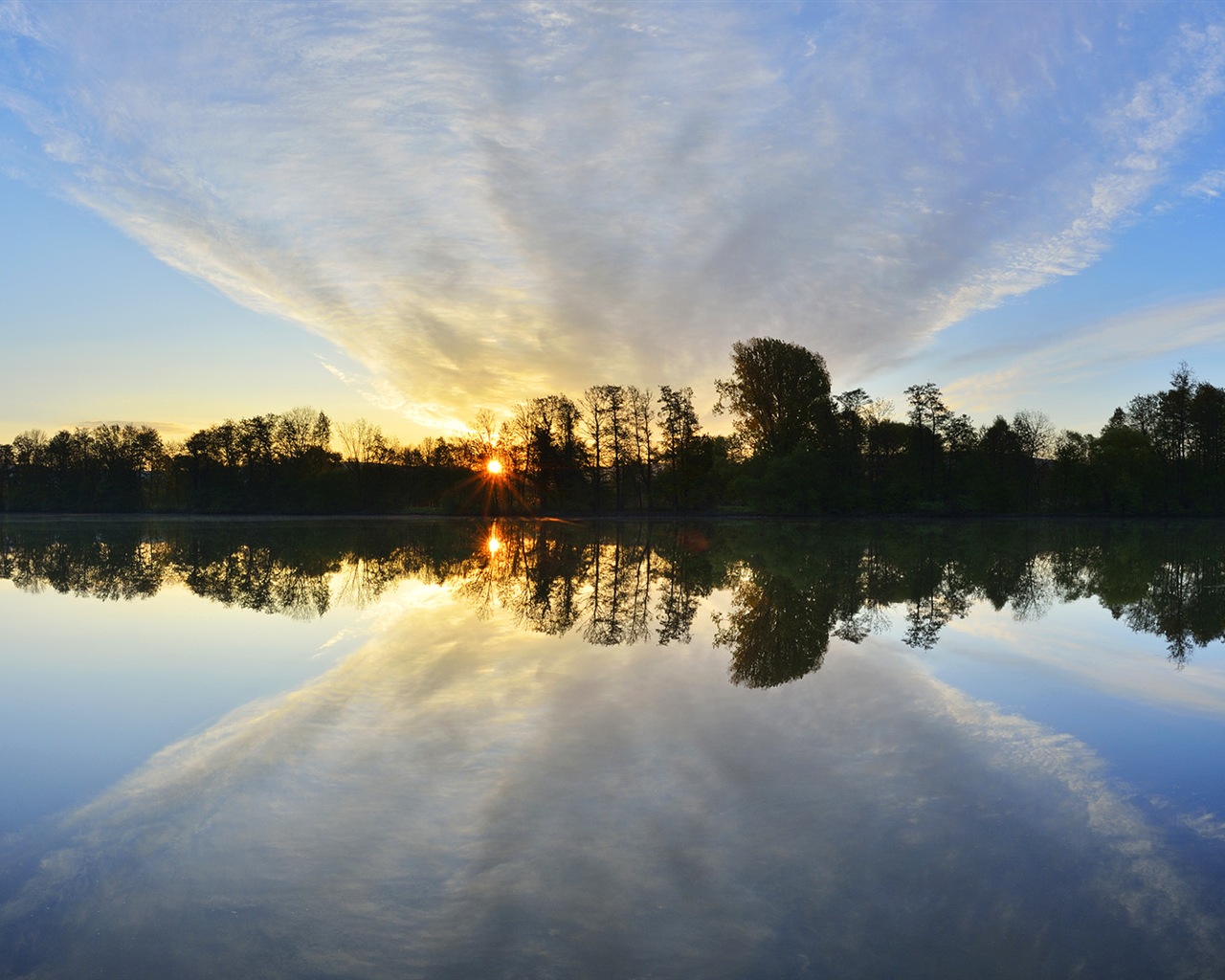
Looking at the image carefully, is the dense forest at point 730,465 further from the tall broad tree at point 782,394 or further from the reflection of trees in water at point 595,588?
the reflection of trees in water at point 595,588

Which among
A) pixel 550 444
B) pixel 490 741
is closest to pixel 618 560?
pixel 490 741

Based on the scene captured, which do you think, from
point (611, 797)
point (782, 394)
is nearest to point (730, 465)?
point (782, 394)

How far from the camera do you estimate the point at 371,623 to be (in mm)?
12867

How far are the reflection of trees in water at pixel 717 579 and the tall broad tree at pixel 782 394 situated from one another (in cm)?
2599

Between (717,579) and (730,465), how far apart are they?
166 ft

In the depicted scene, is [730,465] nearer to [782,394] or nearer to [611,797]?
[782,394]

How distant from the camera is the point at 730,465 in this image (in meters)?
69.6

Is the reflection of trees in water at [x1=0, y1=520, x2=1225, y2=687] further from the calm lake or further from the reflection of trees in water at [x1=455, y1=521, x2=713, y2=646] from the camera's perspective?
the calm lake

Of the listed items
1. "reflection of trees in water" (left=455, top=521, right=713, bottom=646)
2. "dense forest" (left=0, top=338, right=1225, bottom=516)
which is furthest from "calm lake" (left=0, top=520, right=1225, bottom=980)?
"dense forest" (left=0, top=338, right=1225, bottom=516)

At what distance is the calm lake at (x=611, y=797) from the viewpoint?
3.75m

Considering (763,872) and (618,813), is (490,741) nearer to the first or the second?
(618,813)

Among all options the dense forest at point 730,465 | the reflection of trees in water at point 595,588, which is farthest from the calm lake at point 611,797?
the dense forest at point 730,465

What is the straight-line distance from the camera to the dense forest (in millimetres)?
62719

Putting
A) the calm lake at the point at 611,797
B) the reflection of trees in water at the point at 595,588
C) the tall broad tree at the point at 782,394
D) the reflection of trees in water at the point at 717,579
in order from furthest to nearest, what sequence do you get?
the tall broad tree at the point at 782,394 < the reflection of trees in water at the point at 595,588 < the reflection of trees in water at the point at 717,579 < the calm lake at the point at 611,797
